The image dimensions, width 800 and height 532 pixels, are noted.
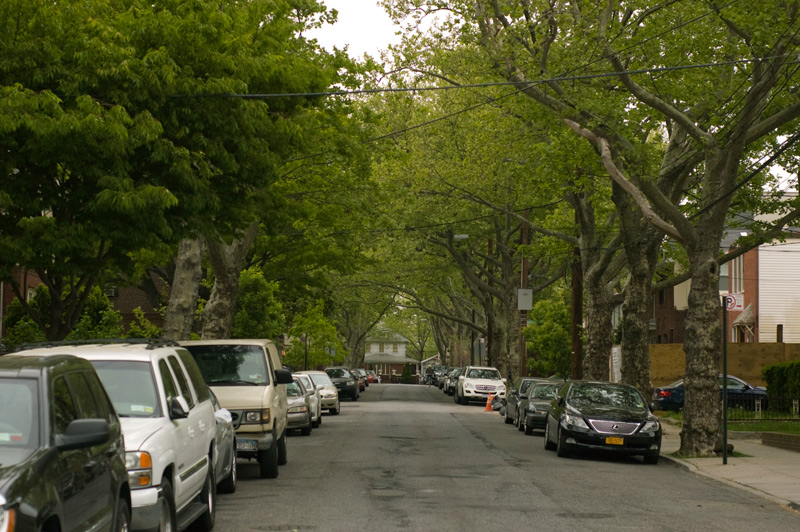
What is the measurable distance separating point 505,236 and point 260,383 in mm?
33646

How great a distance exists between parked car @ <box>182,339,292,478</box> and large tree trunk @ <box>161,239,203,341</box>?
9.07 metres

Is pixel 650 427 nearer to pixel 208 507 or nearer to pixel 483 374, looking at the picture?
pixel 208 507

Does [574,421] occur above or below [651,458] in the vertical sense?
above

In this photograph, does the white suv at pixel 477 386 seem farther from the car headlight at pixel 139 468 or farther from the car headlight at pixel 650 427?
the car headlight at pixel 139 468

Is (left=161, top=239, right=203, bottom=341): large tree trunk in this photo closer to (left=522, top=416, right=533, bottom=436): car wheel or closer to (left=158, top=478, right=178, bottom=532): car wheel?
(left=522, top=416, right=533, bottom=436): car wheel

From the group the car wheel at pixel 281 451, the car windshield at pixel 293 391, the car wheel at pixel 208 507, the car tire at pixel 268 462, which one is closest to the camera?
the car wheel at pixel 208 507

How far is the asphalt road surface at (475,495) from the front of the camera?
11047mm

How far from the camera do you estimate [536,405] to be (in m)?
26.5

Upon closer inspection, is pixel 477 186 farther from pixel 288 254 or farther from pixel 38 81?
pixel 38 81

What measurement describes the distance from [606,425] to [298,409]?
26.8 feet

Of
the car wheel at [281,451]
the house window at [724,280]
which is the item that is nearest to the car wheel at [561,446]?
the car wheel at [281,451]

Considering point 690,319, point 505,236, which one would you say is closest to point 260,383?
point 690,319

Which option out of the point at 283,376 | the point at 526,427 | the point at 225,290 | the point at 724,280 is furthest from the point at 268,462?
the point at 724,280

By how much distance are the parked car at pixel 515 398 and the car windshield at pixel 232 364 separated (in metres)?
14.0
